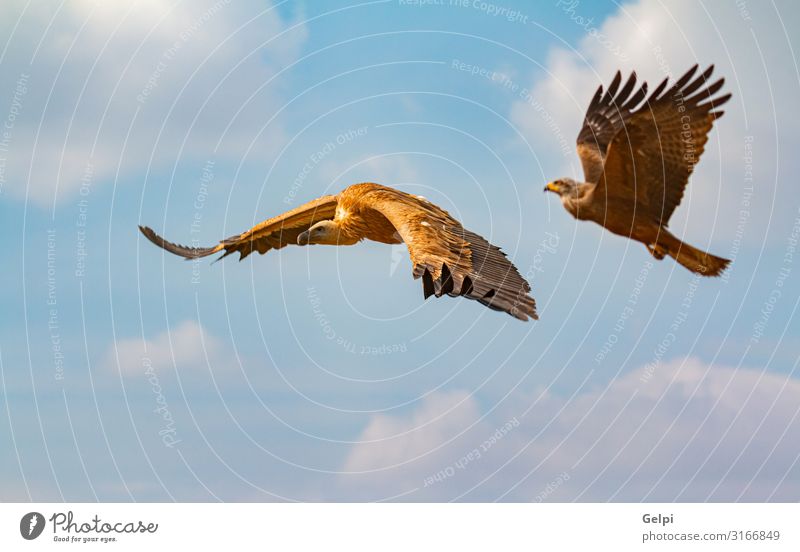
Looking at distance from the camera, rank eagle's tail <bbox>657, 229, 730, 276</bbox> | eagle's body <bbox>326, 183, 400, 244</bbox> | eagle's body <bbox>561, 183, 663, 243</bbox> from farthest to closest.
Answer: eagle's body <bbox>326, 183, 400, 244</bbox> < eagle's body <bbox>561, 183, 663, 243</bbox> < eagle's tail <bbox>657, 229, 730, 276</bbox>

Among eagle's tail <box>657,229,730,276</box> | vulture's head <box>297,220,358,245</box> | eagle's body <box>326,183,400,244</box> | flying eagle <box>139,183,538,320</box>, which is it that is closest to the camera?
flying eagle <box>139,183,538,320</box>

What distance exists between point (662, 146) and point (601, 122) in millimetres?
2352

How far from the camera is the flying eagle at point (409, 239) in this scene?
54.1ft

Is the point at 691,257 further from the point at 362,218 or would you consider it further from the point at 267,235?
the point at 267,235

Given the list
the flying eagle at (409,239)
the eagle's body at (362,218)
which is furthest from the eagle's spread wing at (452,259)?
the eagle's body at (362,218)

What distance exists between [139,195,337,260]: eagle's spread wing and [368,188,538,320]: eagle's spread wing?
2481 millimetres

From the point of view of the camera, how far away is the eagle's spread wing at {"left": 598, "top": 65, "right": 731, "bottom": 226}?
18297 mm

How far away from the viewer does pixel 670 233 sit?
62.1 feet

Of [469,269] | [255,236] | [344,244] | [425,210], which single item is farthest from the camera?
[255,236]

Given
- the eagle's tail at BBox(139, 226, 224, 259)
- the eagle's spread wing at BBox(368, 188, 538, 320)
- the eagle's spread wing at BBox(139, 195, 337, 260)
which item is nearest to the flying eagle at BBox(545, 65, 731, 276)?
the eagle's spread wing at BBox(368, 188, 538, 320)

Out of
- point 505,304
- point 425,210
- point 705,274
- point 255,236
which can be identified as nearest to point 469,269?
point 505,304

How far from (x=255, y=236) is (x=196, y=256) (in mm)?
1363

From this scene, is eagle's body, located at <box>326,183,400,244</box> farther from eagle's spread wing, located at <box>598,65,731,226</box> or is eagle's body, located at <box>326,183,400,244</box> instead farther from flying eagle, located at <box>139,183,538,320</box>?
eagle's spread wing, located at <box>598,65,731,226</box>
